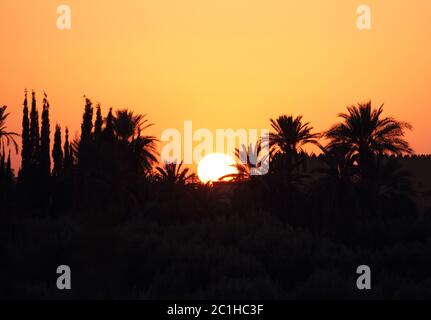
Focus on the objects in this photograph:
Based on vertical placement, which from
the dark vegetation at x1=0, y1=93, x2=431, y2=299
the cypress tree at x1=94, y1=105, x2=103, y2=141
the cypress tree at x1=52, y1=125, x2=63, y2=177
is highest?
the cypress tree at x1=94, y1=105, x2=103, y2=141

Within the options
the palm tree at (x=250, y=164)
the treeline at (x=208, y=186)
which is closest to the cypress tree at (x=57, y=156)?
the treeline at (x=208, y=186)

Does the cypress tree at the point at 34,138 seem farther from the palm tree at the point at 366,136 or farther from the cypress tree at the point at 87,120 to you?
the palm tree at the point at 366,136

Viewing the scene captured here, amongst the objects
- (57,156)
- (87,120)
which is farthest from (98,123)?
(57,156)

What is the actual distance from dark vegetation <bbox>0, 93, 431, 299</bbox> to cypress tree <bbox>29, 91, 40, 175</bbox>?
0.11 m

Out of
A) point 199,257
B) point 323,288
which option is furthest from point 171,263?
point 323,288

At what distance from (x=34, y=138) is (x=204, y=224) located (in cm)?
4283

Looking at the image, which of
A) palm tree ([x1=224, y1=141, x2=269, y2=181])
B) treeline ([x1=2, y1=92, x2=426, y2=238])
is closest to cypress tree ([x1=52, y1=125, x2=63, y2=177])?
treeline ([x1=2, y1=92, x2=426, y2=238])

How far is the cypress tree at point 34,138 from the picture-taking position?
246ft

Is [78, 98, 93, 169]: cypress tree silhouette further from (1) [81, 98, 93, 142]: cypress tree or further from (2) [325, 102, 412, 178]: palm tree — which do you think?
(2) [325, 102, 412, 178]: palm tree

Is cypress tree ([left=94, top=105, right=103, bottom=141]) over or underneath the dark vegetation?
over

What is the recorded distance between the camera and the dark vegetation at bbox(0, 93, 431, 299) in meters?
24.4

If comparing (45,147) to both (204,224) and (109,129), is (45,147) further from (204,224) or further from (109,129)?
(204,224)
